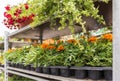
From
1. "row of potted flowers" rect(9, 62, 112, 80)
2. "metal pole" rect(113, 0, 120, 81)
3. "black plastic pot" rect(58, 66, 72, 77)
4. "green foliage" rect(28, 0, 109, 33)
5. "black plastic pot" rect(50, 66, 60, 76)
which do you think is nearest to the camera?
"metal pole" rect(113, 0, 120, 81)

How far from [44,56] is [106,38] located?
482 mm

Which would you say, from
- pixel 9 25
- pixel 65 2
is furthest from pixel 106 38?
pixel 9 25

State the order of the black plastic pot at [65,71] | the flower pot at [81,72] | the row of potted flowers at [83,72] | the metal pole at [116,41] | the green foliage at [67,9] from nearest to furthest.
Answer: the metal pole at [116,41]
the green foliage at [67,9]
the row of potted flowers at [83,72]
the flower pot at [81,72]
the black plastic pot at [65,71]

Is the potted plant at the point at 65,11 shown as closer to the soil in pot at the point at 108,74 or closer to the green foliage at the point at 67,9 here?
the green foliage at the point at 67,9

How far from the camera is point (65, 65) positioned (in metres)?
1.35

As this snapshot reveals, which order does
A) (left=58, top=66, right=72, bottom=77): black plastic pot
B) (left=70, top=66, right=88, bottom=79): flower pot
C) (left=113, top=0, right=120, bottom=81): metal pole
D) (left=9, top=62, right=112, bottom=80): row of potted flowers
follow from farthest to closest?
(left=58, top=66, right=72, bottom=77): black plastic pot < (left=70, top=66, right=88, bottom=79): flower pot < (left=9, top=62, right=112, bottom=80): row of potted flowers < (left=113, top=0, right=120, bottom=81): metal pole

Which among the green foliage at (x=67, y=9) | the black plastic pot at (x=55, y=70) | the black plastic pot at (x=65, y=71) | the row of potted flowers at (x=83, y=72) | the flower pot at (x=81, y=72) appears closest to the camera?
the green foliage at (x=67, y=9)

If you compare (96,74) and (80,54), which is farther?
(80,54)

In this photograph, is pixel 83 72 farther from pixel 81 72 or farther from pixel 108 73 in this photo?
pixel 108 73

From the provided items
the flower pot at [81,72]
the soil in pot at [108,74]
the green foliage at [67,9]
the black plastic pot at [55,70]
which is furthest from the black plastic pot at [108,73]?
the black plastic pot at [55,70]

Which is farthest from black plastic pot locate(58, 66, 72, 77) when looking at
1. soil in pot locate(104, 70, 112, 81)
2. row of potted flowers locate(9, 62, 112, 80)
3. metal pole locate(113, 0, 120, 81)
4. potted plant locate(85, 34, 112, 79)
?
metal pole locate(113, 0, 120, 81)

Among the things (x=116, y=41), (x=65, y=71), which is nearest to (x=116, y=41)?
(x=116, y=41)

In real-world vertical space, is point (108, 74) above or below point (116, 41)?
below

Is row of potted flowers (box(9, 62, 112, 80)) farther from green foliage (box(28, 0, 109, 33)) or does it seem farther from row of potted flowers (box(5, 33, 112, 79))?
green foliage (box(28, 0, 109, 33))
